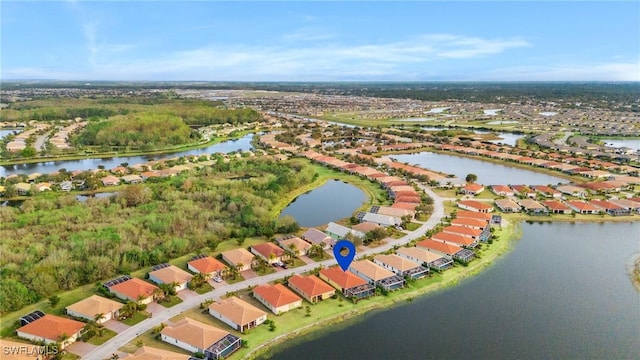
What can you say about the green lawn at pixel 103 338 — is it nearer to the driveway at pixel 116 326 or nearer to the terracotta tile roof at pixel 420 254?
the driveway at pixel 116 326

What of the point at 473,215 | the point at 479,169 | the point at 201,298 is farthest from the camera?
the point at 479,169

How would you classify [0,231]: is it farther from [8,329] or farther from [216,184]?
[216,184]

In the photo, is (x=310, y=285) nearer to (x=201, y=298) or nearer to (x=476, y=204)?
(x=201, y=298)

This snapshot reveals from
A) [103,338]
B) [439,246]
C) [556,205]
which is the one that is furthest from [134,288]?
[556,205]

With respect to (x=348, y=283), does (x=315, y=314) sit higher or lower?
lower

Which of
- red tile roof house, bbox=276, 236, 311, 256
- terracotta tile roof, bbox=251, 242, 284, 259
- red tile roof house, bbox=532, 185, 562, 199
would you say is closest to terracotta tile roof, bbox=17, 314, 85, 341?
terracotta tile roof, bbox=251, 242, 284, 259

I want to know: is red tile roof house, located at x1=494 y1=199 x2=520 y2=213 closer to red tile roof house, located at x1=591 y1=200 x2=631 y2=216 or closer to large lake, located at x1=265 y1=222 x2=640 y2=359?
red tile roof house, located at x1=591 y1=200 x2=631 y2=216
